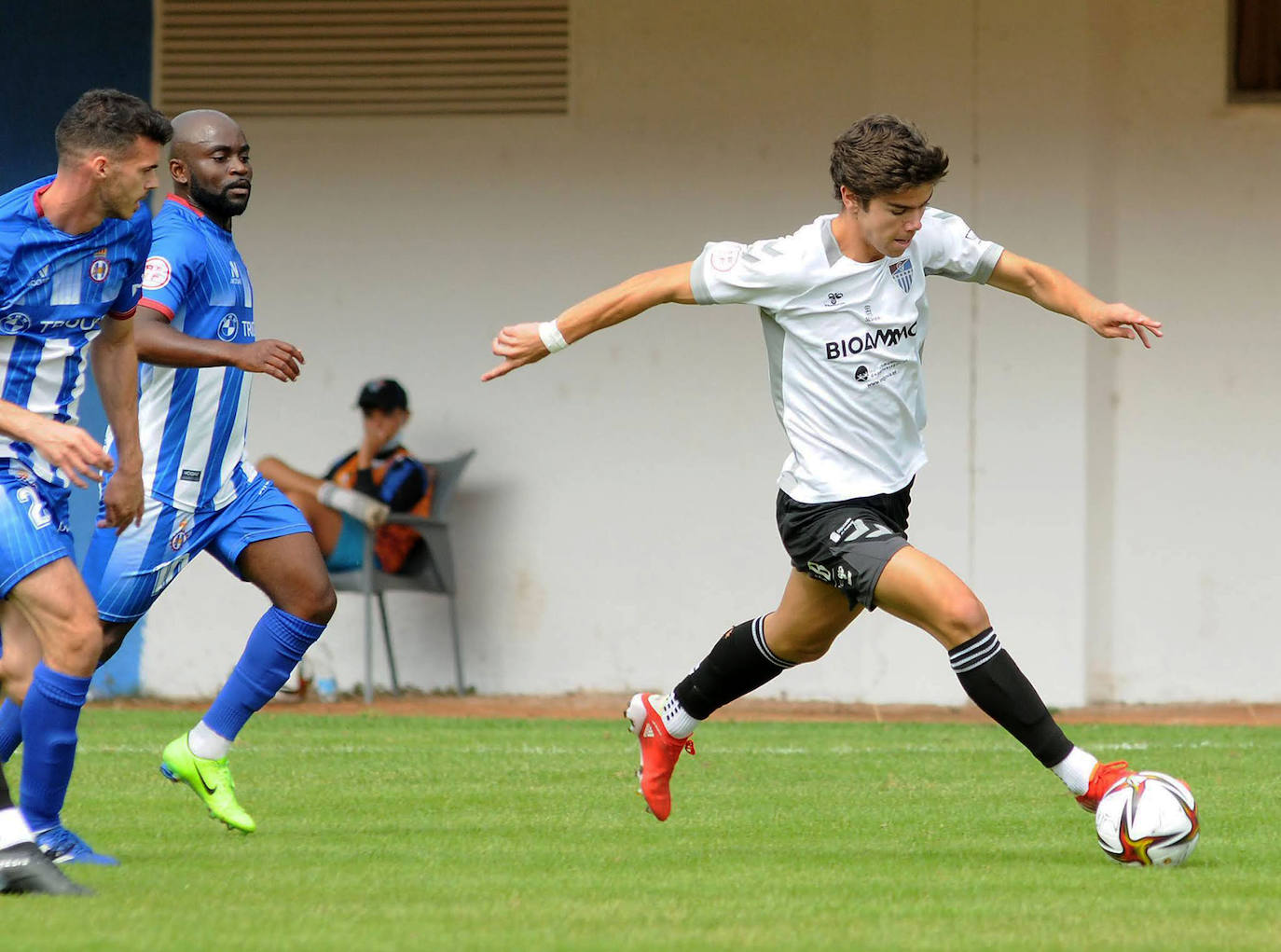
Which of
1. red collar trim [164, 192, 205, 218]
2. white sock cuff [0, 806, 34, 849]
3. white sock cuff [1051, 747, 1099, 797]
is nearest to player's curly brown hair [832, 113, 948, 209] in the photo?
white sock cuff [1051, 747, 1099, 797]

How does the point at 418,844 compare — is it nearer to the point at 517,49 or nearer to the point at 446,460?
the point at 446,460

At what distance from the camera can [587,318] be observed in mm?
5262

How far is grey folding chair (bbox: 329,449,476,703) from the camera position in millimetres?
10297

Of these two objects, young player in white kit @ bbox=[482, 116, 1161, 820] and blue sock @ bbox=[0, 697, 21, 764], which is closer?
young player in white kit @ bbox=[482, 116, 1161, 820]

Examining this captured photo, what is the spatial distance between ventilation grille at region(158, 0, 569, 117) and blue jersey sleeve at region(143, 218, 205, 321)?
16.6 ft

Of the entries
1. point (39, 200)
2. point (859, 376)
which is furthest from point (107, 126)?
point (859, 376)

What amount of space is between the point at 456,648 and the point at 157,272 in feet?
17.4

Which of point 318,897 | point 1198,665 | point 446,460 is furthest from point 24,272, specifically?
point 1198,665

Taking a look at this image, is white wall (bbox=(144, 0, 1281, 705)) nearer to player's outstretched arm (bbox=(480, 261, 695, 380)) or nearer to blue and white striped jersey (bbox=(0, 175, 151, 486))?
player's outstretched arm (bbox=(480, 261, 695, 380))

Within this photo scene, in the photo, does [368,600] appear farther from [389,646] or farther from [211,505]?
A: [211,505]

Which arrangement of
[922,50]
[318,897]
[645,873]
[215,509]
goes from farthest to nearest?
[922,50] → [215,509] → [645,873] → [318,897]

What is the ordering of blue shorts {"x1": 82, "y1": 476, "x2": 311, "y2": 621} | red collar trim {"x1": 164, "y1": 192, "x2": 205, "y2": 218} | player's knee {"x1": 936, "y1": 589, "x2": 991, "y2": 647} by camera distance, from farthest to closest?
red collar trim {"x1": 164, "y1": 192, "x2": 205, "y2": 218}, blue shorts {"x1": 82, "y1": 476, "x2": 311, "y2": 621}, player's knee {"x1": 936, "y1": 589, "x2": 991, "y2": 647}

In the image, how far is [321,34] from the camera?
10.8m

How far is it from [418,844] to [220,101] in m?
6.37
